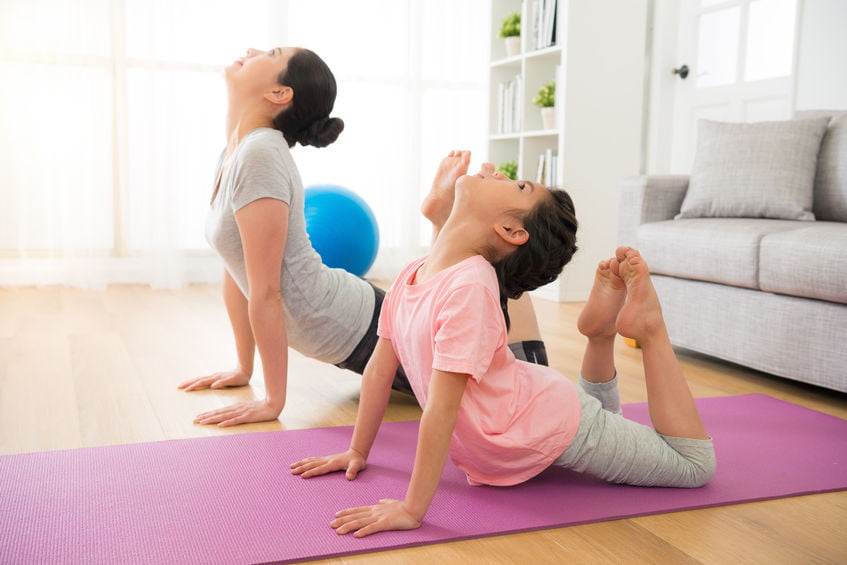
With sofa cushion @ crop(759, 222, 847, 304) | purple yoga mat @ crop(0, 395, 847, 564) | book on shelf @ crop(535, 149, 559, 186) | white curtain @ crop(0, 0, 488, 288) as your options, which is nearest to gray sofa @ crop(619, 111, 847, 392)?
sofa cushion @ crop(759, 222, 847, 304)

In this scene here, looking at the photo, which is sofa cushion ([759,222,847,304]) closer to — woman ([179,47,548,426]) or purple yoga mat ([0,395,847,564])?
purple yoga mat ([0,395,847,564])

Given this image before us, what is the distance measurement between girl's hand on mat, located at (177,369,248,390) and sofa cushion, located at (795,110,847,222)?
2.08 metres

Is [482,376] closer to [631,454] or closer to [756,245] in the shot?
[631,454]

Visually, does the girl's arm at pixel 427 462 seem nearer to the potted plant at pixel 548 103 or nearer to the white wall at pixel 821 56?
the potted plant at pixel 548 103

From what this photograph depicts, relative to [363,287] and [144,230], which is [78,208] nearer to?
[144,230]

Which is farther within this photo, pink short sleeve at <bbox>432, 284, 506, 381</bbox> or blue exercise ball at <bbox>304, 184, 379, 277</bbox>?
blue exercise ball at <bbox>304, 184, 379, 277</bbox>

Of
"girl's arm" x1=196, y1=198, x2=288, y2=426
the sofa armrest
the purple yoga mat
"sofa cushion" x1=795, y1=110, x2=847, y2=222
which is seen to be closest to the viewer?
the purple yoga mat

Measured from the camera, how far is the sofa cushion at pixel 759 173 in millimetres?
2652

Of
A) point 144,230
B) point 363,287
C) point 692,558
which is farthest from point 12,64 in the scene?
point 692,558

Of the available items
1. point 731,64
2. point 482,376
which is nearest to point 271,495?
point 482,376

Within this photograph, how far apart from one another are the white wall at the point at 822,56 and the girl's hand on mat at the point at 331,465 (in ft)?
10.6

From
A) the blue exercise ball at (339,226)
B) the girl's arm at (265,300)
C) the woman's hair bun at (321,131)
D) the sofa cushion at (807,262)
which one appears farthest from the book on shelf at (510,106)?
the girl's arm at (265,300)

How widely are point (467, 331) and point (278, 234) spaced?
2.38 feet

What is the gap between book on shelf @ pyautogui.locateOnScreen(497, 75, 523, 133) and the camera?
4328mm
